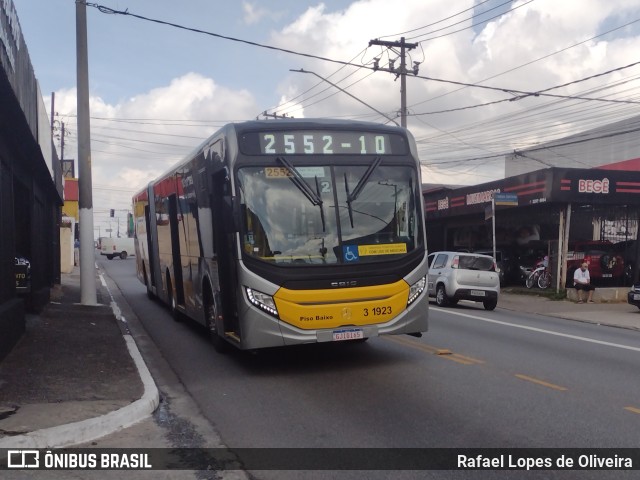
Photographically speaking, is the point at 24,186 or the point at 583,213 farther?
the point at 583,213

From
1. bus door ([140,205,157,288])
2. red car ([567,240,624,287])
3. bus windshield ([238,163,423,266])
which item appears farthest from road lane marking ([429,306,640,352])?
red car ([567,240,624,287])

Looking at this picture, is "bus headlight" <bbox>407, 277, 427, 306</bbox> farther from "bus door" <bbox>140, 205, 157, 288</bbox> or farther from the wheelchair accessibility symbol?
"bus door" <bbox>140, 205, 157, 288</bbox>

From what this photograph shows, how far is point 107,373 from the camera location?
908cm

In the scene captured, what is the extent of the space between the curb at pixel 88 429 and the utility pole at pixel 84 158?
1012cm

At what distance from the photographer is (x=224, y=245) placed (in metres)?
9.72

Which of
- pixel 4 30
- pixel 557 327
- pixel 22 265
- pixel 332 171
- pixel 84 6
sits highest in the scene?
pixel 84 6

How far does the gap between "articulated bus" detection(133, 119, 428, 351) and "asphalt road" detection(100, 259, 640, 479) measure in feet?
2.17

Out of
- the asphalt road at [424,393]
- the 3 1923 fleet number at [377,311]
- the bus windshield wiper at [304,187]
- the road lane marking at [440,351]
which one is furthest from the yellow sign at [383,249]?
the road lane marking at [440,351]

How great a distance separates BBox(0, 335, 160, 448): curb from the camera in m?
5.97

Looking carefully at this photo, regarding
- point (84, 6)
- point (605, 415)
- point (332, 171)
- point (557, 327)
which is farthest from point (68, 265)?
point (605, 415)

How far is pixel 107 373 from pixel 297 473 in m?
4.41

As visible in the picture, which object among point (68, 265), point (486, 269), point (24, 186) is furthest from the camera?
point (68, 265)

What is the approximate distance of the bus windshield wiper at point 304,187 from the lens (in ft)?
29.8

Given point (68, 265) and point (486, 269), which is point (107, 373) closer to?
point (486, 269)
